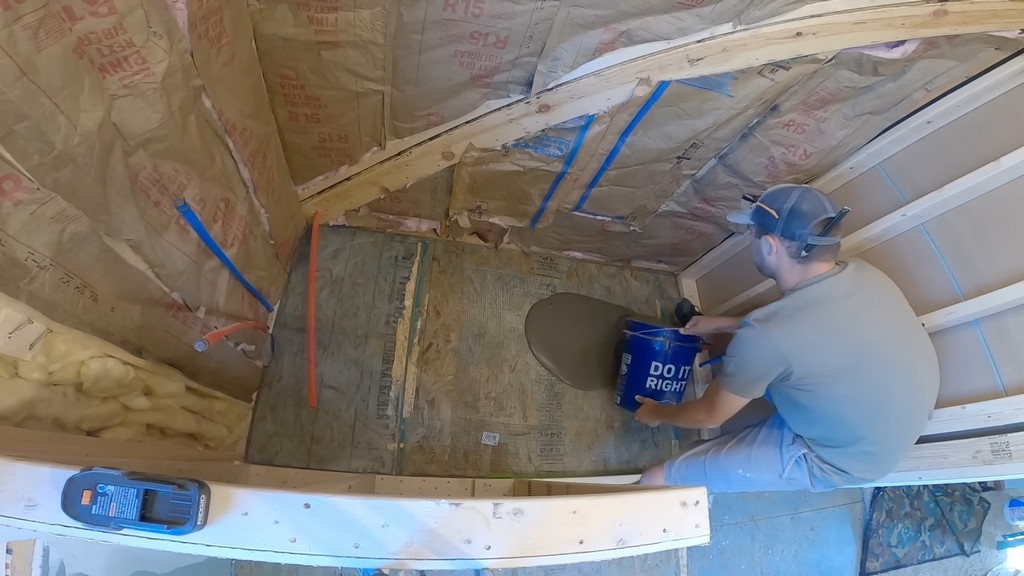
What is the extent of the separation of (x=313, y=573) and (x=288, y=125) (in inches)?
49.6

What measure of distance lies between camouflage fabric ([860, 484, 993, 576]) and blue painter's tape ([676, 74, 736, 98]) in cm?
190

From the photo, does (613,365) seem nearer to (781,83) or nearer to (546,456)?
(546,456)

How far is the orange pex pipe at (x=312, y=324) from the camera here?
1726 mm

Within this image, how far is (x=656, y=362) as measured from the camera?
6.17ft

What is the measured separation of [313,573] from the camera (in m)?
1.57

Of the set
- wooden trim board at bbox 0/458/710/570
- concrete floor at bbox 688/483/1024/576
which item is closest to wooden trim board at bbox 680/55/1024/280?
concrete floor at bbox 688/483/1024/576

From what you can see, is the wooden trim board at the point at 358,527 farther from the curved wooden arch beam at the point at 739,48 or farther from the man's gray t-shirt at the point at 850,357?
the curved wooden arch beam at the point at 739,48

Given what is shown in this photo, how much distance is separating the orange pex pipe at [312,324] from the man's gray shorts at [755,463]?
1207 millimetres

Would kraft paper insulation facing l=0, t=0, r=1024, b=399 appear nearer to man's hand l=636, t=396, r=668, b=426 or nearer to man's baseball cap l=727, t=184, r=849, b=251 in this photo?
man's baseball cap l=727, t=184, r=849, b=251

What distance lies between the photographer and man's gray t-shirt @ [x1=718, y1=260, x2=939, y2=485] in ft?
4.47

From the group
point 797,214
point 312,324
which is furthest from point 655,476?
point 312,324

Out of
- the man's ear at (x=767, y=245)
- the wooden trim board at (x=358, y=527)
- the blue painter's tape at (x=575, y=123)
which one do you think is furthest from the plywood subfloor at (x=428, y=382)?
the wooden trim board at (x=358, y=527)

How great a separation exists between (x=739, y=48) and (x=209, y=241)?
4.32 ft

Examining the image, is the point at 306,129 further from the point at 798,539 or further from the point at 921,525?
the point at 921,525
